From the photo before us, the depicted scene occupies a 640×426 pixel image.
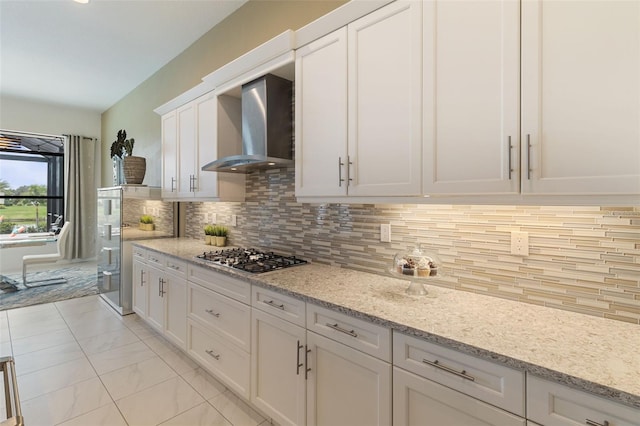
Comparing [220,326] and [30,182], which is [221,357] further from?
[30,182]

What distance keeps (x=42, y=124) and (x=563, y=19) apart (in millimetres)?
8022

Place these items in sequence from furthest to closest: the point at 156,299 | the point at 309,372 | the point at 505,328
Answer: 1. the point at 156,299
2. the point at 309,372
3. the point at 505,328

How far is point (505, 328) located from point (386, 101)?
1.16 m

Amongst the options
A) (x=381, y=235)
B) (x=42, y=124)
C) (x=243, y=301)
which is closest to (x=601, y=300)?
(x=381, y=235)

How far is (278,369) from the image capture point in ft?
5.85

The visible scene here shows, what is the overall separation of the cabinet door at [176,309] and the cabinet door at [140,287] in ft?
1.87

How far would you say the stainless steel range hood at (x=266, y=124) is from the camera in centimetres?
230

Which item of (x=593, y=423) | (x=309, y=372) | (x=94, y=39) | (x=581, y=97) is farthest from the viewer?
(x=94, y=39)

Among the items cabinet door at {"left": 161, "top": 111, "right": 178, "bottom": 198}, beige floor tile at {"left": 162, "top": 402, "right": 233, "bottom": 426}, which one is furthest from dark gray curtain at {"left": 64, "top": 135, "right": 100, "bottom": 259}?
beige floor tile at {"left": 162, "top": 402, "right": 233, "bottom": 426}

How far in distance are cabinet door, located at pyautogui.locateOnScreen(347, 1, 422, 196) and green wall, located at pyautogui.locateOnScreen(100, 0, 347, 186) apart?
2.67ft

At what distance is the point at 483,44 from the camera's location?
129cm

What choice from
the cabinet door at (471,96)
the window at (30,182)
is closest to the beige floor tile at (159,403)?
the cabinet door at (471,96)

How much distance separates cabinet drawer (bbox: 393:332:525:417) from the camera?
3.27ft

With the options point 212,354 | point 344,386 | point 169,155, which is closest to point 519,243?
point 344,386
